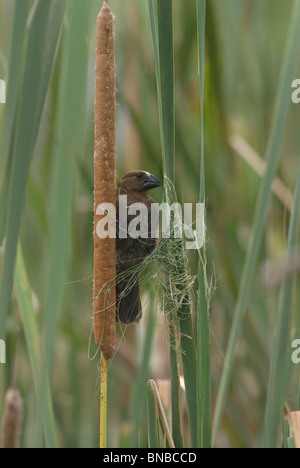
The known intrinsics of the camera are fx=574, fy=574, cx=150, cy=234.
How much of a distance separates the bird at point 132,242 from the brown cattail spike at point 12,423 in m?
0.30

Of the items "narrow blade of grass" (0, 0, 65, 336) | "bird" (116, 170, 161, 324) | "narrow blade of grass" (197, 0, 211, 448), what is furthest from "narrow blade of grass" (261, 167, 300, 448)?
"narrow blade of grass" (0, 0, 65, 336)

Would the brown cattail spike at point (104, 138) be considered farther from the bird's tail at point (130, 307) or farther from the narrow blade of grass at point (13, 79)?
the bird's tail at point (130, 307)

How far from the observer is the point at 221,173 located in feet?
5.49

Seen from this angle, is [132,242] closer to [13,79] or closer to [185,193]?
[13,79]

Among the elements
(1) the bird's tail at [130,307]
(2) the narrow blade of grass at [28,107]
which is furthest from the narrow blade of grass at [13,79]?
(1) the bird's tail at [130,307]

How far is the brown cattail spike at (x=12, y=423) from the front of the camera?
1.06 meters

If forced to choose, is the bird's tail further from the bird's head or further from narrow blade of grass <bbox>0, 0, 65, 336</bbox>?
narrow blade of grass <bbox>0, 0, 65, 336</bbox>

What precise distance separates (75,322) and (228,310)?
43 cm

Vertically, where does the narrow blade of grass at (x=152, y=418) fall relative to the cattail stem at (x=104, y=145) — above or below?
below

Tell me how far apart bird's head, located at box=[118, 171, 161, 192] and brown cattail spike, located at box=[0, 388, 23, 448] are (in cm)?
48

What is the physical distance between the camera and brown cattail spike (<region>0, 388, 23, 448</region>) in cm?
106

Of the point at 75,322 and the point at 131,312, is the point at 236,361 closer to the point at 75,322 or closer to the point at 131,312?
the point at 75,322

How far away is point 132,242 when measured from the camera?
104cm
